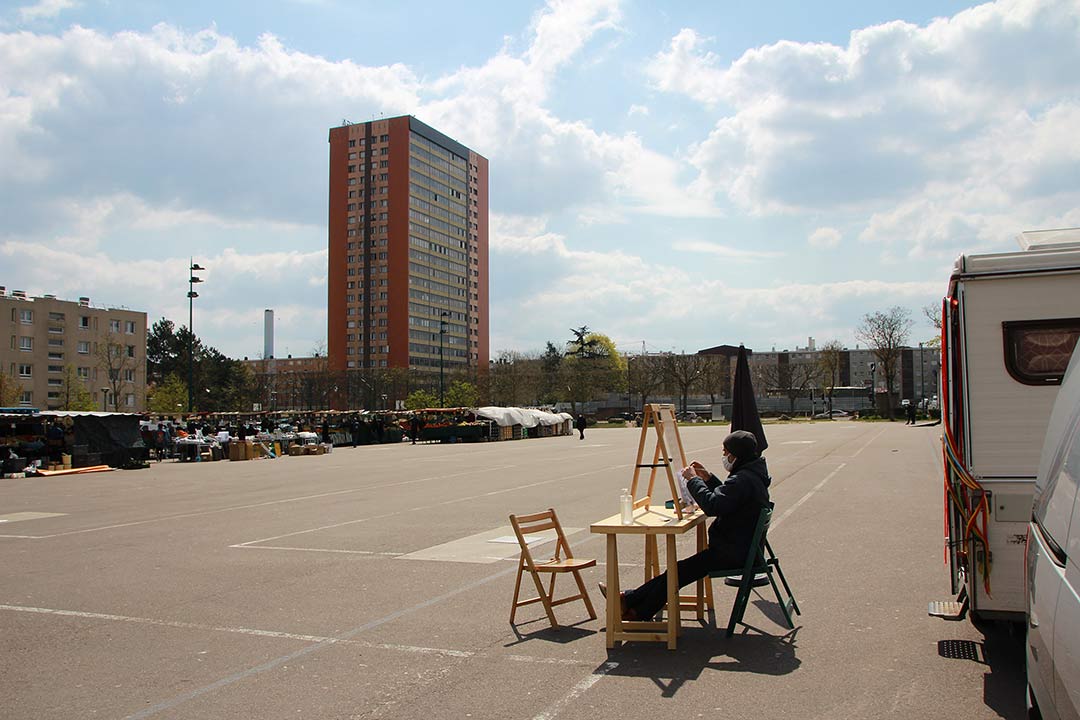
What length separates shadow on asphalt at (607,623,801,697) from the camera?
A: 5980 millimetres

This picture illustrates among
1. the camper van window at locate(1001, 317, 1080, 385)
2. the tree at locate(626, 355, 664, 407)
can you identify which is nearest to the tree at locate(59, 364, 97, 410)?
the tree at locate(626, 355, 664, 407)

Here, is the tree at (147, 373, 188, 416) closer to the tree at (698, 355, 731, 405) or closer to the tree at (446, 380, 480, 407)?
the tree at (446, 380, 480, 407)

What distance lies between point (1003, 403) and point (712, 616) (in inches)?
116

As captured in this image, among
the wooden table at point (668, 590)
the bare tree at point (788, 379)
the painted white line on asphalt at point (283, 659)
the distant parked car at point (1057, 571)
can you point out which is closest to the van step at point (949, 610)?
the wooden table at point (668, 590)

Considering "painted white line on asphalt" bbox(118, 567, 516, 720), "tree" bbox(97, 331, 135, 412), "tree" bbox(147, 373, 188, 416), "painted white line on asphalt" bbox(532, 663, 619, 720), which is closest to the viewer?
"painted white line on asphalt" bbox(532, 663, 619, 720)

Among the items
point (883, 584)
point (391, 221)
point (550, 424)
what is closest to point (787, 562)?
point (883, 584)

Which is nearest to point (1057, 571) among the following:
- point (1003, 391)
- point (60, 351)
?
point (1003, 391)

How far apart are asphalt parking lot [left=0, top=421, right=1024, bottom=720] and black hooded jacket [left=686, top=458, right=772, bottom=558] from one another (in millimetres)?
804

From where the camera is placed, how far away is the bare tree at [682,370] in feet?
336

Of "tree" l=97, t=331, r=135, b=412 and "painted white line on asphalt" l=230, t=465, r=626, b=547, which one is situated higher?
"tree" l=97, t=331, r=135, b=412

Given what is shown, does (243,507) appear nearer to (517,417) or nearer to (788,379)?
(517,417)

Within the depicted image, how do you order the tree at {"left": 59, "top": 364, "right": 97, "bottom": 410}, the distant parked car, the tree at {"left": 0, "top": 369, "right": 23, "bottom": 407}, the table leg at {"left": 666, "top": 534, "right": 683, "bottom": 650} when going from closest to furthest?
the distant parked car < the table leg at {"left": 666, "top": 534, "right": 683, "bottom": 650} < the tree at {"left": 0, "top": 369, "right": 23, "bottom": 407} < the tree at {"left": 59, "top": 364, "right": 97, "bottom": 410}

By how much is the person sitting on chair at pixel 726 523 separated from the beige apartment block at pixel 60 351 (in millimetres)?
93972

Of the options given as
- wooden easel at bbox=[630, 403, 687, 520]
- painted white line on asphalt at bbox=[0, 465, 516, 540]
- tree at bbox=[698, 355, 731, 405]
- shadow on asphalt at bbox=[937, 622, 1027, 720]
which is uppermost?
tree at bbox=[698, 355, 731, 405]
